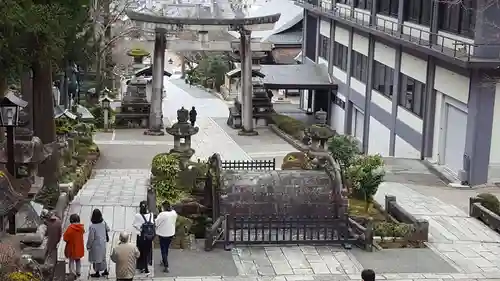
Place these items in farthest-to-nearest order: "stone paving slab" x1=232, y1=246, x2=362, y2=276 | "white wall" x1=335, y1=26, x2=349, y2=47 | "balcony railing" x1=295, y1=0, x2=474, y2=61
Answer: "white wall" x1=335, y1=26, x2=349, y2=47, "balcony railing" x1=295, y1=0, x2=474, y2=61, "stone paving slab" x1=232, y1=246, x2=362, y2=276

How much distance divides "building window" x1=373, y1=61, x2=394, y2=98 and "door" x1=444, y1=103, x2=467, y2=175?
792cm

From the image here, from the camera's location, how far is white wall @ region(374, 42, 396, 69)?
38725 mm

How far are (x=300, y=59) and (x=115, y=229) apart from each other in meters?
43.0

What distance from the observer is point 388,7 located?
40875 mm

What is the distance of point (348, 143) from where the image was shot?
23.8m

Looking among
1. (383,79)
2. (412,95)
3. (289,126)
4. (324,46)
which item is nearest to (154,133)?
(289,126)

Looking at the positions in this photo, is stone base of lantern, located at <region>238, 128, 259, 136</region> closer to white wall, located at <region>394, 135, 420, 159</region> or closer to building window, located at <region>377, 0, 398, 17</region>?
white wall, located at <region>394, 135, 420, 159</region>

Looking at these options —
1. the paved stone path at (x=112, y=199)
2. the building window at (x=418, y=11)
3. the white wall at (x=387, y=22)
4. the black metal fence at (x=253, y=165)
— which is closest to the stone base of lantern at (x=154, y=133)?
the paved stone path at (x=112, y=199)

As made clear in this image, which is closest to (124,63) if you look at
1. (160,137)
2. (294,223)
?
(160,137)

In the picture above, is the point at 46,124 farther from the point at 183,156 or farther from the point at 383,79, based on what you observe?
the point at 383,79

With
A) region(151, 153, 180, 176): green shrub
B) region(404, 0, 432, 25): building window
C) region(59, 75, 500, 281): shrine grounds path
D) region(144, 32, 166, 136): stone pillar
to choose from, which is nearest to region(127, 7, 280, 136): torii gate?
region(144, 32, 166, 136): stone pillar

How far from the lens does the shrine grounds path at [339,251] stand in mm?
16734

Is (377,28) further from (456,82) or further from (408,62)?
(456,82)

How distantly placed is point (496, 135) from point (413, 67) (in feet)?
25.3
